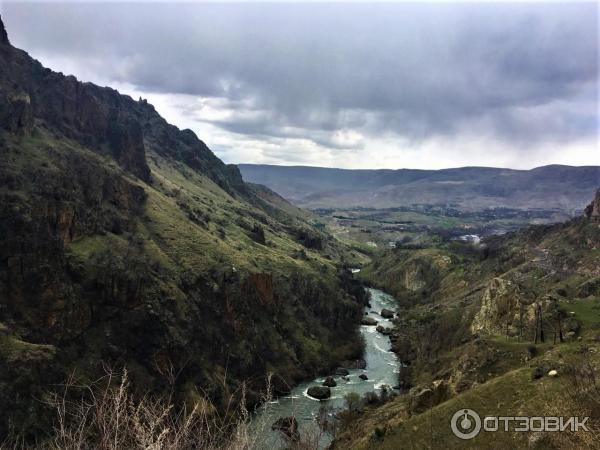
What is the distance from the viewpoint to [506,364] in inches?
2886

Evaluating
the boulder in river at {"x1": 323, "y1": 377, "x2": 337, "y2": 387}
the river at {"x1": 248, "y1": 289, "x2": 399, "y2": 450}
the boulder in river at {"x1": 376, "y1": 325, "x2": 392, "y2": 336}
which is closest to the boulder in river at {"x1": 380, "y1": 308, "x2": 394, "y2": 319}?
the boulder in river at {"x1": 376, "y1": 325, "x2": 392, "y2": 336}

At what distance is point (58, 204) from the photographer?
4306 inches

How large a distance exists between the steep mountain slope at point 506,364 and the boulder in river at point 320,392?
55.4ft

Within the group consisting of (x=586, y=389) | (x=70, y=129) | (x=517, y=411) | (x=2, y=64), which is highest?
(x=2, y=64)

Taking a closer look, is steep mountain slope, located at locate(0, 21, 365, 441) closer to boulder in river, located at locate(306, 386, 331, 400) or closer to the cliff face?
the cliff face

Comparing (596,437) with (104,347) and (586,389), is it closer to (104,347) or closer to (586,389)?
(586,389)

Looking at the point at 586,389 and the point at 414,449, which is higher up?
the point at 586,389

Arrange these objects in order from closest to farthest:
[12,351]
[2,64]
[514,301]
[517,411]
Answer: [517,411] < [12,351] < [514,301] < [2,64]

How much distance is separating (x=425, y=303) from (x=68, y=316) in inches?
5424

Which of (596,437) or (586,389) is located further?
(586,389)

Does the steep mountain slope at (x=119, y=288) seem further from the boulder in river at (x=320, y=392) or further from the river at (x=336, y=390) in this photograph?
the boulder in river at (x=320, y=392)

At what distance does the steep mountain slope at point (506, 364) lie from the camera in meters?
51.7

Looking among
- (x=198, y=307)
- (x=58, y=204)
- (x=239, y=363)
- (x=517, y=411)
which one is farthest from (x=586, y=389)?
(x=58, y=204)

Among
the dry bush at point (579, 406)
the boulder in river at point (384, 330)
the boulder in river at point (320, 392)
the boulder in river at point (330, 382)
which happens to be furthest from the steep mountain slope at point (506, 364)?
the boulder in river at point (320, 392)
